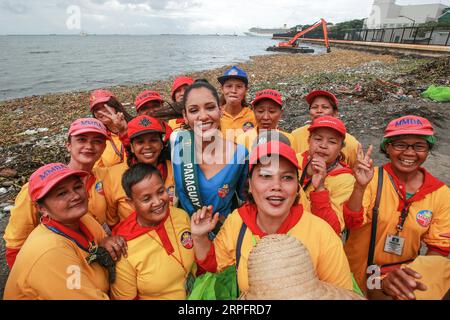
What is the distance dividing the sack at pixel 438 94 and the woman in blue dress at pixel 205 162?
1084 centimetres

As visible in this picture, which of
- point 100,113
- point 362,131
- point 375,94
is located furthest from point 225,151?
point 375,94

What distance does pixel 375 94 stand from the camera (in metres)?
11.1

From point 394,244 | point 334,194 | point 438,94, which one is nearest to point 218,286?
point 334,194

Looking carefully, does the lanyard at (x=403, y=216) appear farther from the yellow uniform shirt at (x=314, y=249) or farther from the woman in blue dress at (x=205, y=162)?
the woman in blue dress at (x=205, y=162)

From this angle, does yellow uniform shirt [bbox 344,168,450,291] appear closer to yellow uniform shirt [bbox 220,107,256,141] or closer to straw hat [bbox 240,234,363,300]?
straw hat [bbox 240,234,363,300]

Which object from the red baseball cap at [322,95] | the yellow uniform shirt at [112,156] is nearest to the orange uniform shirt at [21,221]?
the yellow uniform shirt at [112,156]

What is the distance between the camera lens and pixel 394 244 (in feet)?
8.13

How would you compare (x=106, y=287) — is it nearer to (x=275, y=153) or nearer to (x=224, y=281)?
(x=224, y=281)

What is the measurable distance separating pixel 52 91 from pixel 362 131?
22567 mm

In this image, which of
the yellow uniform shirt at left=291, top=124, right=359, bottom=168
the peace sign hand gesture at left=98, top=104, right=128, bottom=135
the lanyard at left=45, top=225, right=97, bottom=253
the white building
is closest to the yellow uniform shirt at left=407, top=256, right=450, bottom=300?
the yellow uniform shirt at left=291, top=124, right=359, bottom=168

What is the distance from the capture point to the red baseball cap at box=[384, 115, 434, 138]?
2.33 metres

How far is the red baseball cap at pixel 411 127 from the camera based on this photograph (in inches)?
91.7

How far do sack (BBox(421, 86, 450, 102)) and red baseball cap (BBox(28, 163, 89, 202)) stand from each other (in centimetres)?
1237

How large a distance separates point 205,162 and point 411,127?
196 centimetres
